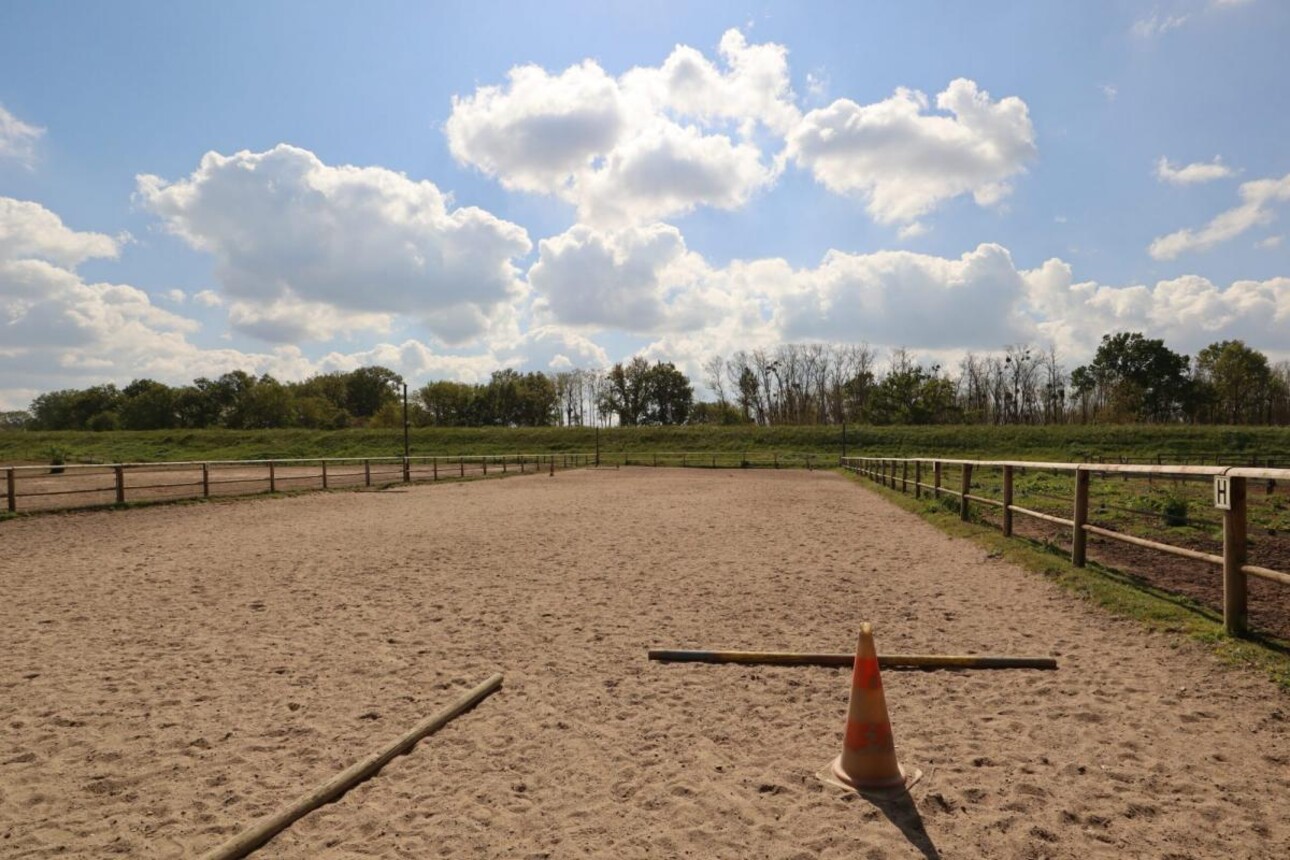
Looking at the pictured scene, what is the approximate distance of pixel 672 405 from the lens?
103 m

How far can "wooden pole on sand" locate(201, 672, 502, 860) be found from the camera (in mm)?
2689

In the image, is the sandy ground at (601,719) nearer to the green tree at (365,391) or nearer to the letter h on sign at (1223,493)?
the letter h on sign at (1223,493)

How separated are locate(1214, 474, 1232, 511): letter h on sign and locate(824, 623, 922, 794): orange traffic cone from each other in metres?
3.43

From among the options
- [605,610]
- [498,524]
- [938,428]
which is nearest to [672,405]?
[938,428]

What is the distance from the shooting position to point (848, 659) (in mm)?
4777

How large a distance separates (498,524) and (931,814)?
34.5 ft

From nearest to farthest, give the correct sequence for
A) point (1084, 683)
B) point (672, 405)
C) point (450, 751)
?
point (450, 751)
point (1084, 683)
point (672, 405)

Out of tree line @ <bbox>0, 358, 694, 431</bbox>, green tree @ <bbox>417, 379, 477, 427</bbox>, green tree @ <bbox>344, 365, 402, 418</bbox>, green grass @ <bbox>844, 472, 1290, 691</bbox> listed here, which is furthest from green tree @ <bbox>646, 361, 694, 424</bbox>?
green grass @ <bbox>844, 472, 1290, 691</bbox>

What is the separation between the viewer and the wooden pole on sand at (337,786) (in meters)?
2.69

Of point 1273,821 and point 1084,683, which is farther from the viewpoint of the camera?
point 1084,683

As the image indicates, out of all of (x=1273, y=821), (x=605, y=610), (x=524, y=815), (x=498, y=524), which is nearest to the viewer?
(x=1273, y=821)

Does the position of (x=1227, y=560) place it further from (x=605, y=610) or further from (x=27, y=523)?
(x=27, y=523)

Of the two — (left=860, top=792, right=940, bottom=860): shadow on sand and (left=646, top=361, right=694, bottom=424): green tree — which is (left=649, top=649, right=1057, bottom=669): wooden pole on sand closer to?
(left=860, top=792, right=940, bottom=860): shadow on sand

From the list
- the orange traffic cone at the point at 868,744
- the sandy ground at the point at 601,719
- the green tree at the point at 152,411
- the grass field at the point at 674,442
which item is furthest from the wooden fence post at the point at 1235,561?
the green tree at the point at 152,411
